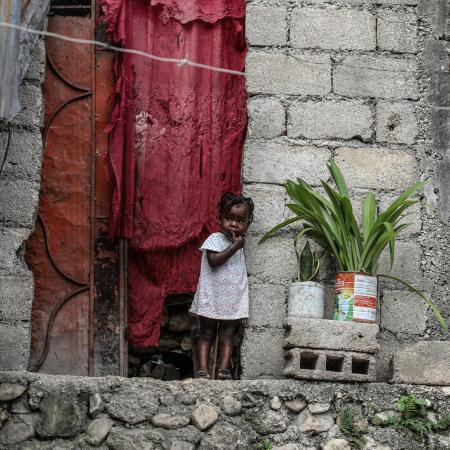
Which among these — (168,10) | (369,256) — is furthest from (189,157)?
(369,256)

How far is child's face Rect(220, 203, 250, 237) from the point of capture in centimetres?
538

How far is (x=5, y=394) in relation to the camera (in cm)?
472

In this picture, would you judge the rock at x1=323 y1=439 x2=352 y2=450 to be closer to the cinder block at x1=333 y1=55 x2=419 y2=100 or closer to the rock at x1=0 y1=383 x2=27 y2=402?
the rock at x1=0 y1=383 x2=27 y2=402

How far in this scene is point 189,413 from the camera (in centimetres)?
480

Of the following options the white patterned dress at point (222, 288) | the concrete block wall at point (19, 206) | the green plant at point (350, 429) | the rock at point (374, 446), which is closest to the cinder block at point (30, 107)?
the concrete block wall at point (19, 206)

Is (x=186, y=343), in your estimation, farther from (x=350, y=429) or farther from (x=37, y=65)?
(x=37, y=65)

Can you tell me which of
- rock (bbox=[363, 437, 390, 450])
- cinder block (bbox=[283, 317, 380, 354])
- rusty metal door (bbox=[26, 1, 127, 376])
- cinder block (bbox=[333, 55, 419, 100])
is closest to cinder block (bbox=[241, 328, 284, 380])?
cinder block (bbox=[283, 317, 380, 354])

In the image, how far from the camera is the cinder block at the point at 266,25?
5.70m

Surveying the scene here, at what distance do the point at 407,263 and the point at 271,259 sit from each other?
0.75m

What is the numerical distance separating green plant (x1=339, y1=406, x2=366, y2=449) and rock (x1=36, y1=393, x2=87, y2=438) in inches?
48.5

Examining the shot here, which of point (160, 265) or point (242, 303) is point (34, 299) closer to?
point (160, 265)

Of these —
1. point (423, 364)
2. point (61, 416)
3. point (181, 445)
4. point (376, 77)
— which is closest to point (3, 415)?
point (61, 416)

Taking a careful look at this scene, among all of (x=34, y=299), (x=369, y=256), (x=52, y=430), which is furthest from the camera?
(x=34, y=299)

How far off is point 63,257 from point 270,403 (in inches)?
61.5
